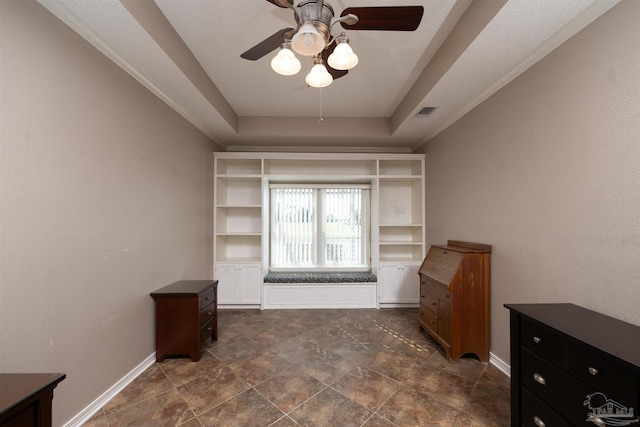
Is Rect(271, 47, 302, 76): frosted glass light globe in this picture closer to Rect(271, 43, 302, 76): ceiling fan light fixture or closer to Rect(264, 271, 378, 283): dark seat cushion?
Rect(271, 43, 302, 76): ceiling fan light fixture

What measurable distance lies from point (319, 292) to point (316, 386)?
1870 mm

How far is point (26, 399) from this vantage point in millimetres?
915

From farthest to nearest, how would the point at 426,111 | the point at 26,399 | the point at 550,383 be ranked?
the point at 426,111 < the point at 550,383 < the point at 26,399

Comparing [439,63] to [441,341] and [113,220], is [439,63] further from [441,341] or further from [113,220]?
[113,220]

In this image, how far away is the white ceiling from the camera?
1600 mm

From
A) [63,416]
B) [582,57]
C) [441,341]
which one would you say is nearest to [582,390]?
[441,341]

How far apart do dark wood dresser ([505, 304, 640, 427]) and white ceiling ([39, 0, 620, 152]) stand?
70.2 inches

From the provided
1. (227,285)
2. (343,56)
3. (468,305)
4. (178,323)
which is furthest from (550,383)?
(227,285)

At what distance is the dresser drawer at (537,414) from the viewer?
4.21 ft

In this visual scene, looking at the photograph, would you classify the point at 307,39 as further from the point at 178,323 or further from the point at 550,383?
the point at 178,323

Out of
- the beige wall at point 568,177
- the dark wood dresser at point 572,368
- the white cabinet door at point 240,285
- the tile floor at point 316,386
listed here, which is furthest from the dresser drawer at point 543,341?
the white cabinet door at point 240,285

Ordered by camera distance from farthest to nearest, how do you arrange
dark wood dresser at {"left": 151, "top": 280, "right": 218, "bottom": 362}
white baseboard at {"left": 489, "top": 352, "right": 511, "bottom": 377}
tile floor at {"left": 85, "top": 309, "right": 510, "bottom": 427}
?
dark wood dresser at {"left": 151, "top": 280, "right": 218, "bottom": 362}
white baseboard at {"left": 489, "top": 352, "right": 511, "bottom": 377}
tile floor at {"left": 85, "top": 309, "right": 510, "bottom": 427}

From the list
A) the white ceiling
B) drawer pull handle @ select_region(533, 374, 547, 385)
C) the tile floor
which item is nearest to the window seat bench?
the tile floor

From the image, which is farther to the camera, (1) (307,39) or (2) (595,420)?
(1) (307,39)
